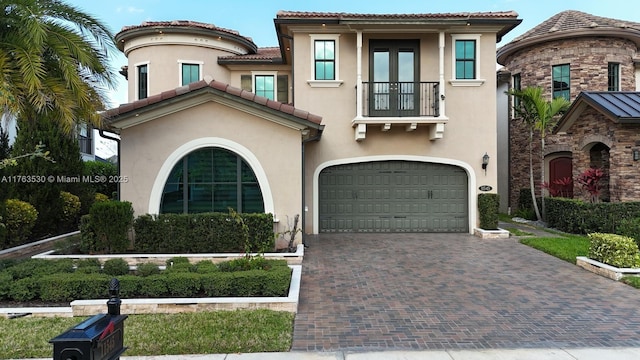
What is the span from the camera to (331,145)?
12961mm

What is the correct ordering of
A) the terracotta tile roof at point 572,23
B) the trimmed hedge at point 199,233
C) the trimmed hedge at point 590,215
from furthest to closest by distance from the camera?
the terracotta tile roof at point 572,23 → the trimmed hedge at point 590,215 → the trimmed hedge at point 199,233

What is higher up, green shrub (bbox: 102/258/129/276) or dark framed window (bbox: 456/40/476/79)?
dark framed window (bbox: 456/40/476/79)

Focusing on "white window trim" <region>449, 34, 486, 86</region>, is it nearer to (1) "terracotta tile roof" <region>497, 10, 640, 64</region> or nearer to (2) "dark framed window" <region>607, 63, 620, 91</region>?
(1) "terracotta tile roof" <region>497, 10, 640, 64</region>

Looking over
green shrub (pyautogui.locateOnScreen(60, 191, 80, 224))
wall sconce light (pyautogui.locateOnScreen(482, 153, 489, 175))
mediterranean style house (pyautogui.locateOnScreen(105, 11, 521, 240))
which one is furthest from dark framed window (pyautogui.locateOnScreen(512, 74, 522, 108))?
green shrub (pyautogui.locateOnScreen(60, 191, 80, 224))

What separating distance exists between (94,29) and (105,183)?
10089mm

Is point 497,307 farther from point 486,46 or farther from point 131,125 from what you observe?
point 486,46

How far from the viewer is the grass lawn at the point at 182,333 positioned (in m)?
4.47

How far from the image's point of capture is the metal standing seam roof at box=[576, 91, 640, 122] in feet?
37.8

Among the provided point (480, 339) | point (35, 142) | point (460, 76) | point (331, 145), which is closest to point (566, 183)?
point (460, 76)

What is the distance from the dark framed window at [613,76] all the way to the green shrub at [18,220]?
22.4 metres

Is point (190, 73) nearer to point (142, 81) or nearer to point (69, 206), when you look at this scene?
point (142, 81)

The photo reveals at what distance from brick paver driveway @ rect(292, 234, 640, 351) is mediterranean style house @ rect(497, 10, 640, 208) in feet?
19.2

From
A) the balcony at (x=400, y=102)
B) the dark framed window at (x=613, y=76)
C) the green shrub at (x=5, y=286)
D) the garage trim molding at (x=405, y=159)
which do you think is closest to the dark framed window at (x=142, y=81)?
the garage trim molding at (x=405, y=159)

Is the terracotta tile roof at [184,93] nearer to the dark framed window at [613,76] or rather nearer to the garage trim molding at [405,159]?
the garage trim molding at [405,159]
